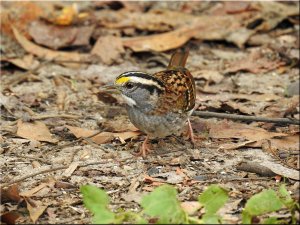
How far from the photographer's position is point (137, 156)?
6637 mm

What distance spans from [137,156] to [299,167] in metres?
1.48

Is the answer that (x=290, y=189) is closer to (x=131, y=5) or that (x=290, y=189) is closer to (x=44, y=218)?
(x=44, y=218)

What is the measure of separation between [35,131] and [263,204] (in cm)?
300

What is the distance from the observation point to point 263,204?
482cm

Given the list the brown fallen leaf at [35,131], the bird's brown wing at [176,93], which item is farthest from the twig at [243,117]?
the brown fallen leaf at [35,131]

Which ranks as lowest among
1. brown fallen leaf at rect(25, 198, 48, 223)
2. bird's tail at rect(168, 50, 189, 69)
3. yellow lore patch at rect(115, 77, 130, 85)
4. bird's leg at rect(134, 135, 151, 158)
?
bird's leg at rect(134, 135, 151, 158)

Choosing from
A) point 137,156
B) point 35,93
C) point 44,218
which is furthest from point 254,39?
point 44,218

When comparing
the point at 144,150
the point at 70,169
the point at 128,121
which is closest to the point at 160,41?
the point at 128,121

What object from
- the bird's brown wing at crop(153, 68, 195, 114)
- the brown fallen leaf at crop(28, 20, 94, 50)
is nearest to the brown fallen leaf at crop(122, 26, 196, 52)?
the brown fallen leaf at crop(28, 20, 94, 50)

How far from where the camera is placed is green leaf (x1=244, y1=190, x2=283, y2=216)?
4809 millimetres

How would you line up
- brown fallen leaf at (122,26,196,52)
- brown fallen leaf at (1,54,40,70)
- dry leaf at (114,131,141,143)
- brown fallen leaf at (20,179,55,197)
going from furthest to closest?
1. brown fallen leaf at (122,26,196,52)
2. brown fallen leaf at (1,54,40,70)
3. dry leaf at (114,131,141,143)
4. brown fallen leaf at (20,179,55,197)

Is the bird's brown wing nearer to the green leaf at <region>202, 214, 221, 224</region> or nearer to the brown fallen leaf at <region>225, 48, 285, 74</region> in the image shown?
the brown fallen leaf at <region>225, 48, 285, 74</region>

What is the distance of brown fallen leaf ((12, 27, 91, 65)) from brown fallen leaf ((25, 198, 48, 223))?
4.19m

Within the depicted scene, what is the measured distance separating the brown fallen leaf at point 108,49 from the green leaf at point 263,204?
493 cm
